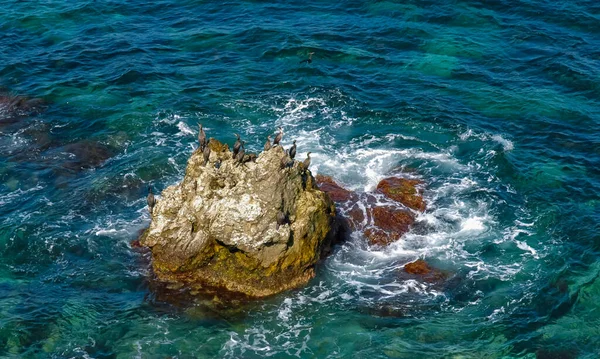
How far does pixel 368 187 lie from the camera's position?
5012 centimetres

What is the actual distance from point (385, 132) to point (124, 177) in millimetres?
19789

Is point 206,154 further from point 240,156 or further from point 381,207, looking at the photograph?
point 381,207

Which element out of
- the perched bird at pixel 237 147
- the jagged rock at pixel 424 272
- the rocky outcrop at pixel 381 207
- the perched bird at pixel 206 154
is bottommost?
the jagged rock at pixel 424 272

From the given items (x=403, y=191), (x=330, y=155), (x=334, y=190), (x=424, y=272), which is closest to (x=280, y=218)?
(x=334, y=190)

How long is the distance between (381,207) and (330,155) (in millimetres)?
7748

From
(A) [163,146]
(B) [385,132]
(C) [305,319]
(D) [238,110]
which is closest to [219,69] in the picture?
(D) [238,110]

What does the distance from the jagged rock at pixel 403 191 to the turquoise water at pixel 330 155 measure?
3.05 ft

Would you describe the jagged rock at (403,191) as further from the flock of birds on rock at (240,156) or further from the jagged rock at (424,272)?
the flock of birds on rock at (240,156)

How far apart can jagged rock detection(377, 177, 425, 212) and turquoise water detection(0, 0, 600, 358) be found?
3.05ft

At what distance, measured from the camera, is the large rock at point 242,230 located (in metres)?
41.4

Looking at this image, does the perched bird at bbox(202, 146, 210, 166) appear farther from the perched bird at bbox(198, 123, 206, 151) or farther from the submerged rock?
the submerged rock

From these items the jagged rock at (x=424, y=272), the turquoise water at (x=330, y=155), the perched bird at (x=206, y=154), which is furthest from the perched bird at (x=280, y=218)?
the jagged rock at (x=424, y=272)

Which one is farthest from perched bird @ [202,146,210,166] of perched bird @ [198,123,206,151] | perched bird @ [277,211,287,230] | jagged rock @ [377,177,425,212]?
jagged rock @ [377,177,425,212]

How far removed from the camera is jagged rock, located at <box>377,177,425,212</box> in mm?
48719
